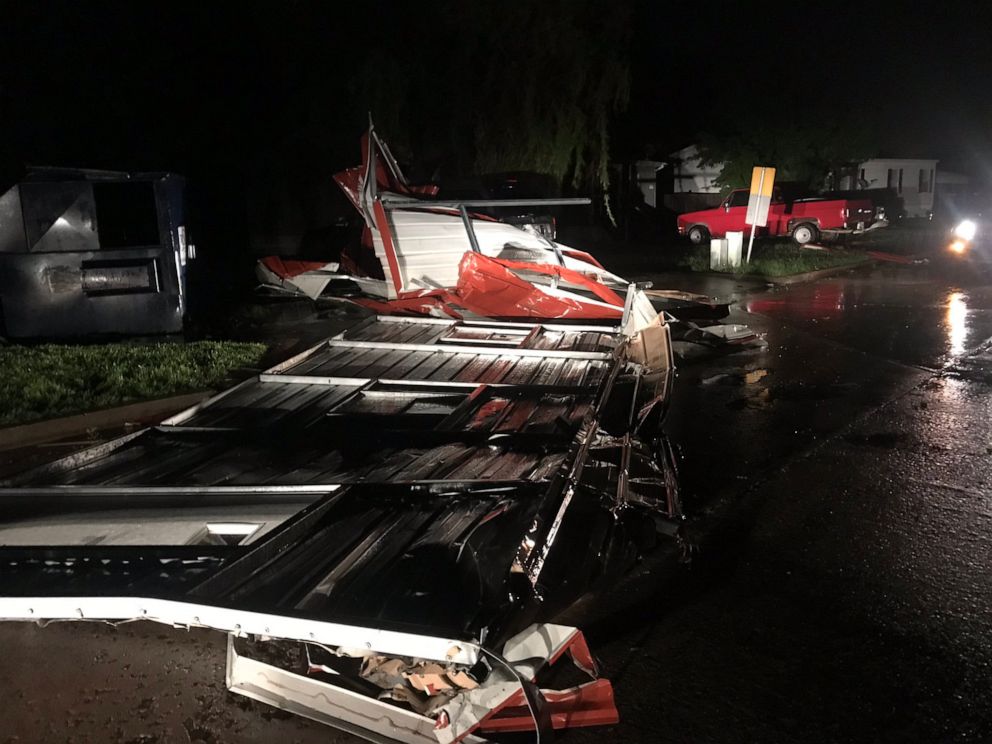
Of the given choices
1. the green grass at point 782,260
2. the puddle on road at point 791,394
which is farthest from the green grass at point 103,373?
the green grass at point 782,260

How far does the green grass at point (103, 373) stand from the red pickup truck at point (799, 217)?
768 inches

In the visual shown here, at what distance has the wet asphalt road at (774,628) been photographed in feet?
10.7

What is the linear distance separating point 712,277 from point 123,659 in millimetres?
16023

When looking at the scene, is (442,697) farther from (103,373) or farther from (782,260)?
(782,260)

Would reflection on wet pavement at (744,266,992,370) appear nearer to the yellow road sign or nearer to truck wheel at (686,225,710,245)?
the yellow road sign

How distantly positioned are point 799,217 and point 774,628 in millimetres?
23670

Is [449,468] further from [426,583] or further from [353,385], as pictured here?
[353,385]

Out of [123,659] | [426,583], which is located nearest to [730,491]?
[426,583]

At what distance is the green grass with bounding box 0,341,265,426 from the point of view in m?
7.11

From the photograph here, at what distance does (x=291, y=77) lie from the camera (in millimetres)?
18844

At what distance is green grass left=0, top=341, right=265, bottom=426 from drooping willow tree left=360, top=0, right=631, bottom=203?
33.3 ft

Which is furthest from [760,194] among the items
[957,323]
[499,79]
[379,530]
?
[379,530]

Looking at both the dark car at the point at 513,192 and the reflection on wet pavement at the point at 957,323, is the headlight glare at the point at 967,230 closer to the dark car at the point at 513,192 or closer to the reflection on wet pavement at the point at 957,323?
the reflection on wet pavement at the point at 957,323

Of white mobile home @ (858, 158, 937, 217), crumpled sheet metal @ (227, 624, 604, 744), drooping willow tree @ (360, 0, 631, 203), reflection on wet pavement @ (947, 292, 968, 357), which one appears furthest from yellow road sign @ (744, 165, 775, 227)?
white mobile home @ (858, 158, 937, 217)
